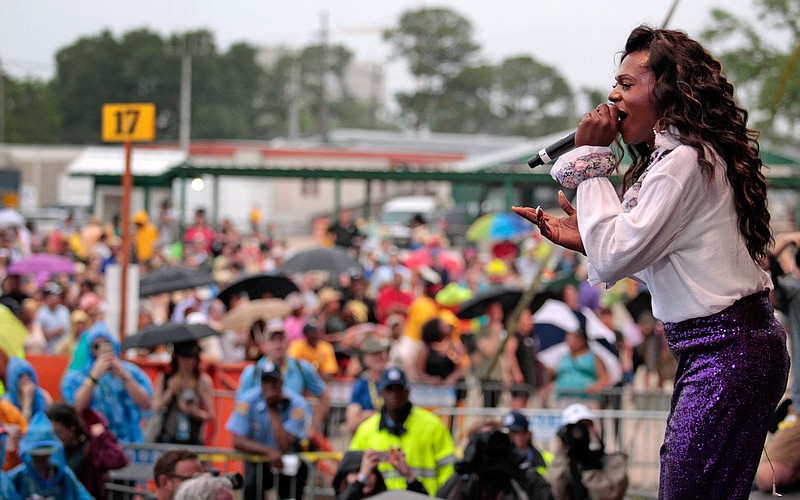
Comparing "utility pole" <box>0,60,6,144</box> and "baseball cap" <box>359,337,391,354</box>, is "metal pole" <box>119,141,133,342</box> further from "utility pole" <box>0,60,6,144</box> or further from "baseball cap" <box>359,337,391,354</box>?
"utility pole" <box>0,60,6,144</box>

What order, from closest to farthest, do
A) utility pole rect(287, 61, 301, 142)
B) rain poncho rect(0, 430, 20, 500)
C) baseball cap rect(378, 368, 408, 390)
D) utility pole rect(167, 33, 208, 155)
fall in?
rain poncho rect(0, 430, 20, 500) → baseball cap rect(378, 368, 408, 390) → utility pole rect(167, 33, 208, 155) → utility pole rect(287, 61, 301, 142)

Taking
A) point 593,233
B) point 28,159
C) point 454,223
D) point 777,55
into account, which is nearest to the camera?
point 593,233

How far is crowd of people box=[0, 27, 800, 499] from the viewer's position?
308cm

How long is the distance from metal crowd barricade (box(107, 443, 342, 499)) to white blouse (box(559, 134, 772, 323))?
17.5 ft

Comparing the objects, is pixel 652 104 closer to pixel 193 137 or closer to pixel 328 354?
pixel 328 354

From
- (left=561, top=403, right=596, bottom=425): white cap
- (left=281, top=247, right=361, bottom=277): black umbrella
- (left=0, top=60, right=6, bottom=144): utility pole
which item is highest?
(left=0, top=60, right=6, bottom=144): utility pole

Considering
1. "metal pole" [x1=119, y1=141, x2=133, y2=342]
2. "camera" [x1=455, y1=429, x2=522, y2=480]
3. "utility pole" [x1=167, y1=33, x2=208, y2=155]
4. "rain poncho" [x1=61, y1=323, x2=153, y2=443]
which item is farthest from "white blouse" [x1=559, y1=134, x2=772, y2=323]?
"utility pole" [x1=167, y1=33, x2=208, y2=155]

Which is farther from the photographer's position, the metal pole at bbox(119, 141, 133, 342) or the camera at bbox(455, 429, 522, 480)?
the metal pole at bbox(119, 141, 133, 342)

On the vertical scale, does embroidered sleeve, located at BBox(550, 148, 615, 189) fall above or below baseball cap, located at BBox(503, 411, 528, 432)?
above

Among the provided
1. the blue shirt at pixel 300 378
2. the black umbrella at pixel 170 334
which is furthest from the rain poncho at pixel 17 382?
the blue shirt at pixel 300 378

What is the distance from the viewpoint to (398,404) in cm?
746

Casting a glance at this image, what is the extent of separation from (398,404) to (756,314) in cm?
451

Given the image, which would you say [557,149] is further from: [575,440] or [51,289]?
[51,289]

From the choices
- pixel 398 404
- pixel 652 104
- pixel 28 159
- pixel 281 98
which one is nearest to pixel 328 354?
pixel 398 404
